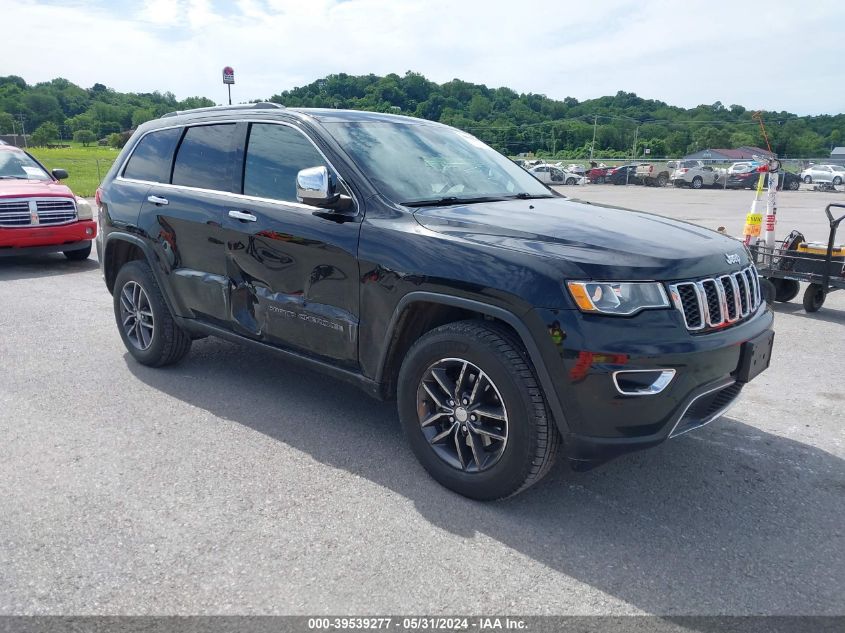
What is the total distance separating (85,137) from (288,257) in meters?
130

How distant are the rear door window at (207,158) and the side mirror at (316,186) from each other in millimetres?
1004

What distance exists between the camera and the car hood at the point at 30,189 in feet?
31.4

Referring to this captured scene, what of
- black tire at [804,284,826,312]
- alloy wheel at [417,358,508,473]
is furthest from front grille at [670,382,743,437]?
black tire at [804,284,826,312]

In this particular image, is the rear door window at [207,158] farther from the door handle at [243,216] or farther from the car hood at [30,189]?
the car hood at [30,189]

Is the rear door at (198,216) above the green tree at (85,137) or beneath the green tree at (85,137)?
beneath

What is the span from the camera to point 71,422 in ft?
14.2

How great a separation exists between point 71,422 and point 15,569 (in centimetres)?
164

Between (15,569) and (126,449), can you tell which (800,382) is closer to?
(126,449)

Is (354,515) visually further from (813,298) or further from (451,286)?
(813,298)

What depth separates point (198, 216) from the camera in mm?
4555

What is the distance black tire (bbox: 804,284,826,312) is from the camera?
7723mm

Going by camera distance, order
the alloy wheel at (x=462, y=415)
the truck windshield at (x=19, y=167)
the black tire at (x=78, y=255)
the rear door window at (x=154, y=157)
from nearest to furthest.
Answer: the alloy wheel at (x=462, y=415)
the rear door window at (x=154, y=157)
the truck windshield at (x=19, y=167)
the black tire at (x=78, y=255)

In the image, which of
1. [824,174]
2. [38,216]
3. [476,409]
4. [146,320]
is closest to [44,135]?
[824,174]

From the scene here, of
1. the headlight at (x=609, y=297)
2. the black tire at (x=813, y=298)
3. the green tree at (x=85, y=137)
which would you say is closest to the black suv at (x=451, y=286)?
the headlight at (x=609, y=297)
